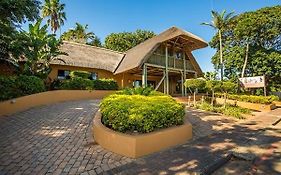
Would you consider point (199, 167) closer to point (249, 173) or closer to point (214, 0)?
point (249, 173)

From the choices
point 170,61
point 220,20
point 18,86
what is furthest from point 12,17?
point 220,20

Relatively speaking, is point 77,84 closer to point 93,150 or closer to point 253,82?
point 93,150

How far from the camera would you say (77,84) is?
17.1 metres

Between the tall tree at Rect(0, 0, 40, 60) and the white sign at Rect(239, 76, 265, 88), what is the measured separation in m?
21.1

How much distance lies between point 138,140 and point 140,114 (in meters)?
0.80

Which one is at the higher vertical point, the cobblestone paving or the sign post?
the sign post

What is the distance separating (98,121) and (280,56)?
26717 mm

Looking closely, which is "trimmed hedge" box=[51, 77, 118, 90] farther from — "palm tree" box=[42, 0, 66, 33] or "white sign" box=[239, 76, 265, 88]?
"palm tree" box=[42, 0, 66, 33]

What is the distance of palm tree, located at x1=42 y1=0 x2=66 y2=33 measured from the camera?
33938mm

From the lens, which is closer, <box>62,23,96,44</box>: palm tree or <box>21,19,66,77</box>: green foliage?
<box>21,19,66,77</box>: green foliage

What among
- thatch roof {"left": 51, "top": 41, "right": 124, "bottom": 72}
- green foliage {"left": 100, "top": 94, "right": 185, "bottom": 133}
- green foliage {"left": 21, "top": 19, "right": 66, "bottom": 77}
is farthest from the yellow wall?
green foliage {"left": 100, "top": 94, "right": 185, "bottom": 133}

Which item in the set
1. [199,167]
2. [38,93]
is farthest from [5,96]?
[199,167]

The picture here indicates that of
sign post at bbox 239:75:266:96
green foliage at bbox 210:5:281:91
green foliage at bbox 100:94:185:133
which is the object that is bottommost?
green foliage at bbox 100:94:185:133

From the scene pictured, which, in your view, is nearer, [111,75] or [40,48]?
[40,48]
